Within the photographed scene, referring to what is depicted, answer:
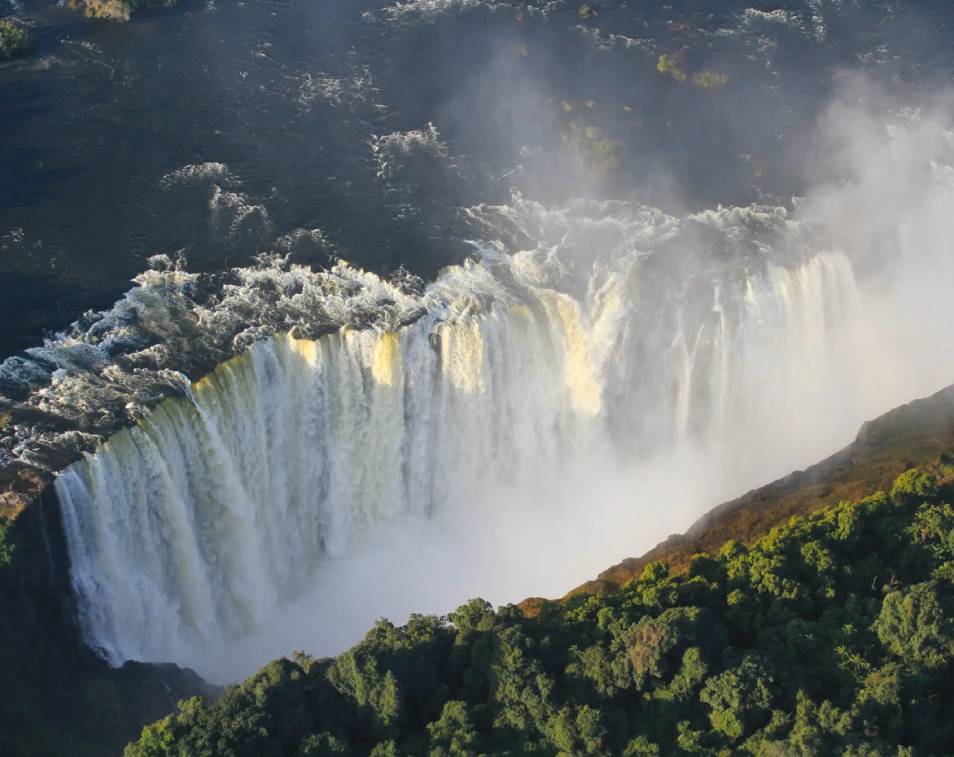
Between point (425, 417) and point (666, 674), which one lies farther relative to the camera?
point (425, 417)

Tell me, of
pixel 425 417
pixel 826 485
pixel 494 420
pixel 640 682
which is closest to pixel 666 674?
pixel 640 682

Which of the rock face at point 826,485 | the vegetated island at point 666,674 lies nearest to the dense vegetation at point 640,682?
the vegetated island at point 666,674

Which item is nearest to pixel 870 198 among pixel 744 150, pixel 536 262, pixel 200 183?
pixel 744 150

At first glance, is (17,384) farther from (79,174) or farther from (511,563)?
(511,563)

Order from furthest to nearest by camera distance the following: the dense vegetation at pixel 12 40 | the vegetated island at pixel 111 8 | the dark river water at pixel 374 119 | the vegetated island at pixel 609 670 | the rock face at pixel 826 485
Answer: the vegetated island at pixel 111 8 < the dense vegetation at pixel 12 40 < the dark river water at pixel 374 119 < the rock face at pixel 826 485 < the vegetated island at pixel 609 670

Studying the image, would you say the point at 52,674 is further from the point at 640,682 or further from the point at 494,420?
the point at 494,420

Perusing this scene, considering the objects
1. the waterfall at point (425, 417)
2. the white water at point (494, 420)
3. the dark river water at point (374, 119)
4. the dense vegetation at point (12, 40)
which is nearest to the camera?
the waterfall at point (425, 417)

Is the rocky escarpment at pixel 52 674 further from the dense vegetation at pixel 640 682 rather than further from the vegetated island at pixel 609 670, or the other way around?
the dense vegetation at pixel 640 682
